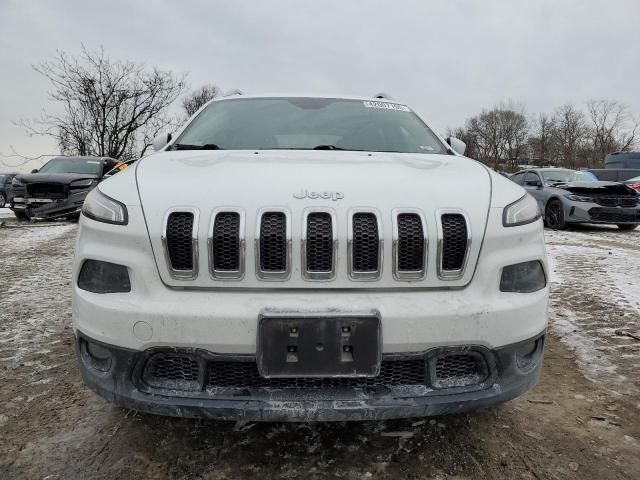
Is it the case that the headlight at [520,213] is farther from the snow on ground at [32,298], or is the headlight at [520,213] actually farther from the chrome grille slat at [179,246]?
the snow on ground at [32,298]

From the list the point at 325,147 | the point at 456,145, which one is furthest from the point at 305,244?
the point at 456,145

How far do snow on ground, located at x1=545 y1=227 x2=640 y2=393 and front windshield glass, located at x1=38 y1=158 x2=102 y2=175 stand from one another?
10.6 metres

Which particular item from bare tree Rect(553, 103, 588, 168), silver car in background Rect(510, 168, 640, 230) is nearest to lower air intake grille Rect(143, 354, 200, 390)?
silver car in background Rect(510, 168, 640, 230)

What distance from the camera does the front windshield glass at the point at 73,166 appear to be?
38.3 feet

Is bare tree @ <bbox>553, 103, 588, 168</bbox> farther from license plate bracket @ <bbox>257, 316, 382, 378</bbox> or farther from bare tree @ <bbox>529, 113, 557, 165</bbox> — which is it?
license plate bracket @ <bbox>257, 316, 382, 378</bbox>

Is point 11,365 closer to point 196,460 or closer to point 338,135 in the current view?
point 196,460

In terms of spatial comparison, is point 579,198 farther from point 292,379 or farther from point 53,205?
point 53,205

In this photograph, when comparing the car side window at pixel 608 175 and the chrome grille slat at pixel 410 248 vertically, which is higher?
the chrome grille slat at pixel 410 248

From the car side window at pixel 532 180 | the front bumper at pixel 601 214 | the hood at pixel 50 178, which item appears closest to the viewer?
the front bumper at pixel 601 214

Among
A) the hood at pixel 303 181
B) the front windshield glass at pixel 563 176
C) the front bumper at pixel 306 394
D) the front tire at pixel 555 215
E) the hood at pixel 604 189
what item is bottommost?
the front tire at pixel 555 215

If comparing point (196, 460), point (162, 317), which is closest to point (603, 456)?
point (196, 460)

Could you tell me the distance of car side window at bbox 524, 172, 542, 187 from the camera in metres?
11.0

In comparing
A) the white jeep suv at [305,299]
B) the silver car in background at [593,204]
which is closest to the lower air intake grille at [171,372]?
the white jeep suv at [305,299]

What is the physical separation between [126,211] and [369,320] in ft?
3.20
